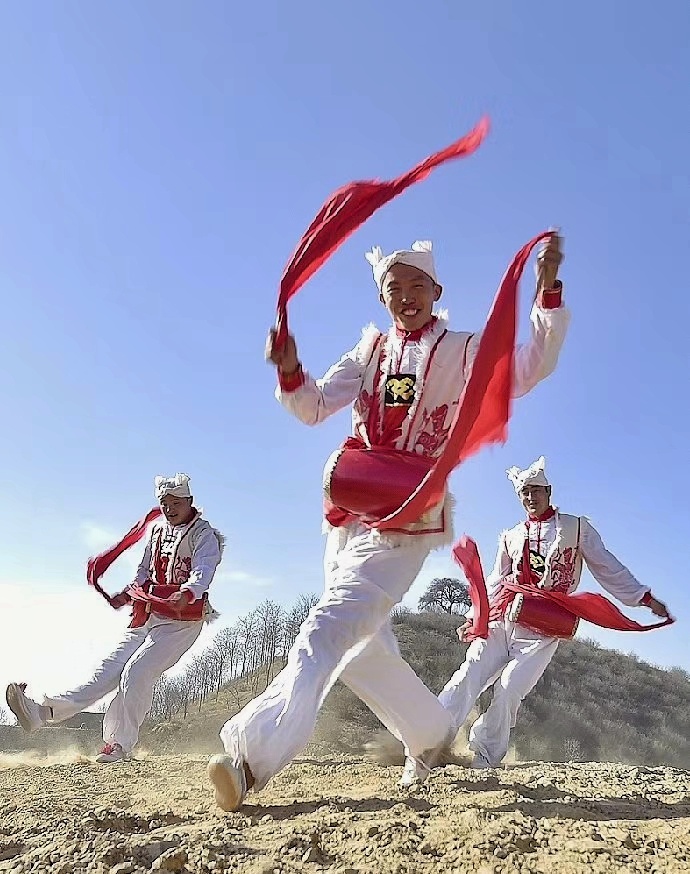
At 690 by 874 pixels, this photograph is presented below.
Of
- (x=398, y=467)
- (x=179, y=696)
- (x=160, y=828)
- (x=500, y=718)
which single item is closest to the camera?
(x=160, y=828)

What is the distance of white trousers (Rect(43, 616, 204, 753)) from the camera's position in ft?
21.3

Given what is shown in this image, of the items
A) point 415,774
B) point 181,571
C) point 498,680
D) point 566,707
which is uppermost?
point 181,571

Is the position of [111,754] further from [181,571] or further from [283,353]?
[283,353]

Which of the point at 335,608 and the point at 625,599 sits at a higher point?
the point at 625,599

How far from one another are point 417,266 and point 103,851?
281cm

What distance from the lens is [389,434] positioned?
3.62 meters

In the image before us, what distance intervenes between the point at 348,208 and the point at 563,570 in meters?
3.79

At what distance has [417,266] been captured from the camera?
12.8ft

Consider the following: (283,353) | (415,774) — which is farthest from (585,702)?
(283,353)

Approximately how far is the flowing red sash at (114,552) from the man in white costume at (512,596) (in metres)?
3.20

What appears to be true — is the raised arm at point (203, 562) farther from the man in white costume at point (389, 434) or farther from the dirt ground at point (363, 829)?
the man in white costume at point (389, 434)

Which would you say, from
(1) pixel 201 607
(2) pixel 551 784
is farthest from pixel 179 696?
(2) pixel 551 784

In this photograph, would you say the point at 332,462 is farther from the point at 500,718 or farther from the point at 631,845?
the point at 500,718

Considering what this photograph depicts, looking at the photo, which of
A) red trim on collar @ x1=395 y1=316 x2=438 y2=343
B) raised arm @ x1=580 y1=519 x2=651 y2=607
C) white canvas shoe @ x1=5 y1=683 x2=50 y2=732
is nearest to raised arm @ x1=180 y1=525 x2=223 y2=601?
white canvas shoe @ x1=5 y1=683 x2=50 y2=732
